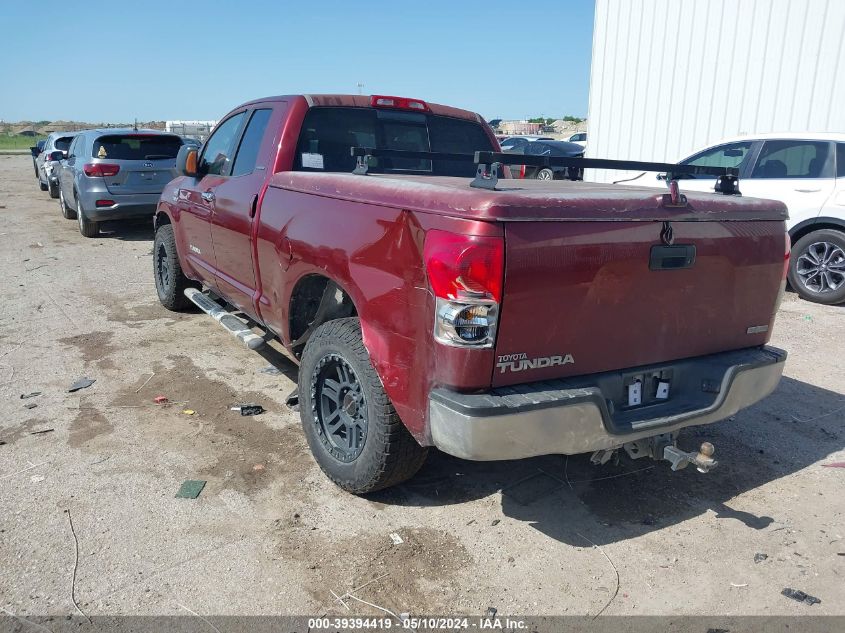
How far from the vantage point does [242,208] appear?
4355 millimetres

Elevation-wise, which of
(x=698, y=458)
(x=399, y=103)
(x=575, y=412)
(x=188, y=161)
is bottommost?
(x=698, y=458)

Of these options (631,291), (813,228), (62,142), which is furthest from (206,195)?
(62,142)

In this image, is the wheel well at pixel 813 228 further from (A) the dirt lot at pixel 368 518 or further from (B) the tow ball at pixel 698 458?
(B) the tow ball at pixel 698 458

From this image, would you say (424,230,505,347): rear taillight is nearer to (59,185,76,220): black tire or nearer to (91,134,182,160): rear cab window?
(91,134,182,160): rear cab window

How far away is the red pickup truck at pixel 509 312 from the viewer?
254 cm

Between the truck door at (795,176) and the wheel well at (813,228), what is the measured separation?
10 centimetres

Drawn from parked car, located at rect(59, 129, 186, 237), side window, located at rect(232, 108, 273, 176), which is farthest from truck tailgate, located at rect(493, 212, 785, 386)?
parked car, located at rect(59, 129, 186, 237)

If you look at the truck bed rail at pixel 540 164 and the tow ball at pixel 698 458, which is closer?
the truck bed rail at pixel 540 164

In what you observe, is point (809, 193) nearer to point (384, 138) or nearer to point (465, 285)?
point (384, 138)

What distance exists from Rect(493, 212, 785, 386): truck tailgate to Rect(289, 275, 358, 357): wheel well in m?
1.29

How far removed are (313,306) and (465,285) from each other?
63.7 inches

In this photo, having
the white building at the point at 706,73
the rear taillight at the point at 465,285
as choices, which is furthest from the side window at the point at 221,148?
the white building at the point at 706,73

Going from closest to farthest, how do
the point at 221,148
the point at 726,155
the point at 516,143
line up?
the point at 221,148 → the point at 726,155 → the point at 516,143

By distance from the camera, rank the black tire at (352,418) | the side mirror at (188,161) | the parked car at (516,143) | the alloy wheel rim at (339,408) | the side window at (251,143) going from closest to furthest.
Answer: the black tire at (352,418) → the alloy wheel rim at (339,408) → the side window at (251,143) → the side mirror at (188,161) → the parked car at (516,143)
